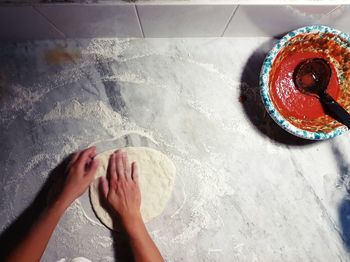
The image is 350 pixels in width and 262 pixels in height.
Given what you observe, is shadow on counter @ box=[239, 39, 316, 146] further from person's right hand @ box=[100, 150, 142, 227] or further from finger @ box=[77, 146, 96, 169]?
finger @ box=[77, 146, 96, 169]

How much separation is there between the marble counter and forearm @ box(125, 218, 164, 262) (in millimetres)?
58

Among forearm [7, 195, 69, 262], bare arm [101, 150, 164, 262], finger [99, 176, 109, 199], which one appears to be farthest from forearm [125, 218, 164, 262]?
forearm [7, 195, 69, 262]

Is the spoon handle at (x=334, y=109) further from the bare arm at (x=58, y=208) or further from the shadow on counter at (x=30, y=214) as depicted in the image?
the shadow on counter at (x=30, y=214)

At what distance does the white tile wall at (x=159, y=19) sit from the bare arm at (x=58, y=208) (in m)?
0.50

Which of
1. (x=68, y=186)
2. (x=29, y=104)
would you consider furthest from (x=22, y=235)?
(x=29, y=104)

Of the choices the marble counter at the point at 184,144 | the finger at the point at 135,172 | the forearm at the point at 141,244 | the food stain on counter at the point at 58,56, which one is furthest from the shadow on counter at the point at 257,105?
the food stain on counter at the point at 58,56

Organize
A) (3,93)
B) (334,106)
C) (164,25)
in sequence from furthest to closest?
(3,93) < (164,25) < (334,106)

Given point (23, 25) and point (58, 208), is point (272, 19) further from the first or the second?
point (58, 208)

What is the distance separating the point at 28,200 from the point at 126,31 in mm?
807

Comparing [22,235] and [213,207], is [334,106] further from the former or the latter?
[22,235]

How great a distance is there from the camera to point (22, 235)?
119 centimetres

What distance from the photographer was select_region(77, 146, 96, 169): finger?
1.19m

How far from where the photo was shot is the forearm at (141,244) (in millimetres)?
1098

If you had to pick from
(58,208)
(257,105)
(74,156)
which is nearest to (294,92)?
(257,105)
